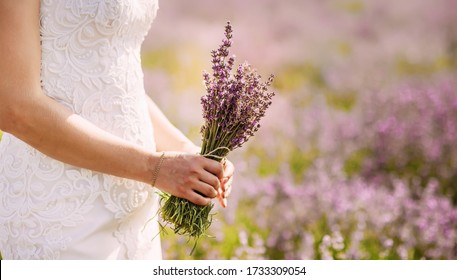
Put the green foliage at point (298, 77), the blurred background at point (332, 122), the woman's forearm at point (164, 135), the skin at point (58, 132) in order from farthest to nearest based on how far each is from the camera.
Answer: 1. the green foliage at point (298, 77)
2. the blurred background at point (332, 122)
3. the woman's forearm at point (164, 135)
4. the skin at point (58, 132)

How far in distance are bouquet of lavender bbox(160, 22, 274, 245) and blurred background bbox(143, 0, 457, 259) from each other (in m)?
0.53

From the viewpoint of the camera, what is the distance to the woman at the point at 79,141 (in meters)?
1.86

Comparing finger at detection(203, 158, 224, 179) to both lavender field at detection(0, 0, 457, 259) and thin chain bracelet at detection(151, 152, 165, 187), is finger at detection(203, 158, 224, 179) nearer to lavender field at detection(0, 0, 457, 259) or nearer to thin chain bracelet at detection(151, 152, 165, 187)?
thin chain bracelet at detection(151, 152, 165, 187)

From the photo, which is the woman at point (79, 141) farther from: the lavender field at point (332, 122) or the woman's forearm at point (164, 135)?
the lavender field at point (332, 122)

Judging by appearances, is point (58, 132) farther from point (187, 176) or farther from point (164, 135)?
point (164, 135)

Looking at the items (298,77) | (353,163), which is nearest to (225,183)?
(353,163)

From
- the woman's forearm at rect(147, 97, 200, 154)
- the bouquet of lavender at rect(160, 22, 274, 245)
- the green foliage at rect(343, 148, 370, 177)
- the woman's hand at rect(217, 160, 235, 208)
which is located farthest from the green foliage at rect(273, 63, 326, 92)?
the bouquet of lavender at rect(160, 22, 274, 245)

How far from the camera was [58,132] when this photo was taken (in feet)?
6.13

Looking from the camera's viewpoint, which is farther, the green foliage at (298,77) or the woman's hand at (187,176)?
the green foliage at (298,77)

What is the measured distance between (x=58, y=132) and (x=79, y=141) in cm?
6

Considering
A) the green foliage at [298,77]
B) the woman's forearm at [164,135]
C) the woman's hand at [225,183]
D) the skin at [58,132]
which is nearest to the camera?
the skin at [58,132]

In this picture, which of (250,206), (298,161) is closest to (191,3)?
(298,161)

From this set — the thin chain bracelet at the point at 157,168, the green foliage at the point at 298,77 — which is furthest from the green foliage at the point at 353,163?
the thin chain bracelet at the point at 157,168

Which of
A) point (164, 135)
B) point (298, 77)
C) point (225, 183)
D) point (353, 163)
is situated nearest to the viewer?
point (225, 183)
